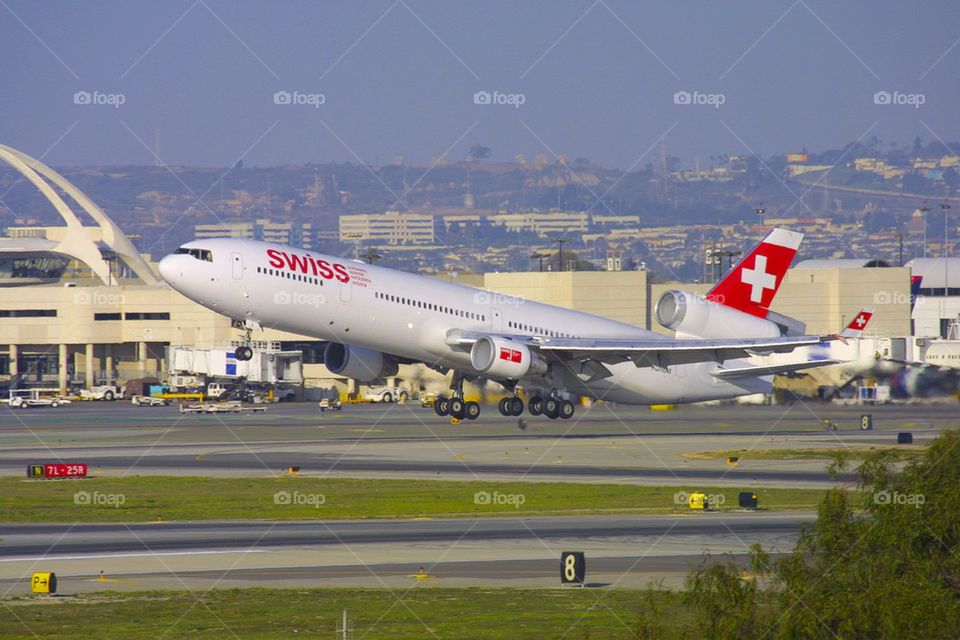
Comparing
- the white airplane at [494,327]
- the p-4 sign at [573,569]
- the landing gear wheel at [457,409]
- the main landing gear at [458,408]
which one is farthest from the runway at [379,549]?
the landing gear wheel at [457,409]

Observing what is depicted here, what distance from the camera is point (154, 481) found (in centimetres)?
4831

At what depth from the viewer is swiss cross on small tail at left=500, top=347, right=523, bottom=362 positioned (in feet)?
173

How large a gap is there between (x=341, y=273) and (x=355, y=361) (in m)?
8.02

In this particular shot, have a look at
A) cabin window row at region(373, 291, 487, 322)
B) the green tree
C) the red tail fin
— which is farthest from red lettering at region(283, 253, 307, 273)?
the green tree

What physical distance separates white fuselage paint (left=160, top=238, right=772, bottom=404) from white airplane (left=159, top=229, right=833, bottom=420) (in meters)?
0.06

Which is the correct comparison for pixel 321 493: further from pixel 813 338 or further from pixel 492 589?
pixel 813 338

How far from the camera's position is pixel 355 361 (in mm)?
56562

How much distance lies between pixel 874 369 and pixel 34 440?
51.8m

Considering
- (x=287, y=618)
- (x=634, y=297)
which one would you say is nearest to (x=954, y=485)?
(x=287, y=618)

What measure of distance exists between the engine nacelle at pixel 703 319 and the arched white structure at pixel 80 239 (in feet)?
357

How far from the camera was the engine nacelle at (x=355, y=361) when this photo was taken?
5656 cm

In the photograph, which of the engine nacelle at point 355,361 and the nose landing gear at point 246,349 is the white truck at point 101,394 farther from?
the nose landing gear at point 246,349

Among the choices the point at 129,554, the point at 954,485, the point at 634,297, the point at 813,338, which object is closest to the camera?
the point at 954,485

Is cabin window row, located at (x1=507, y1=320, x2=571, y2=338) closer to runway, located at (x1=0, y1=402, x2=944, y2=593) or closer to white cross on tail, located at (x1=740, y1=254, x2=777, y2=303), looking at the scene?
runway, located at (x1=0, y1=402, x2=944, y2=593)
